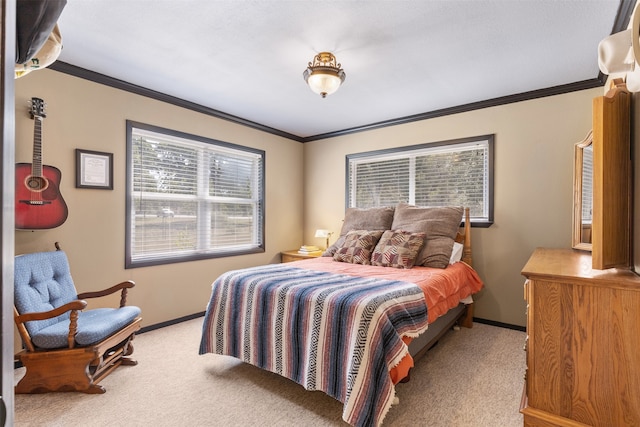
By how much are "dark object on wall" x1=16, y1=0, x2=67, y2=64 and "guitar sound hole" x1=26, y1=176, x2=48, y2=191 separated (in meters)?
2.41

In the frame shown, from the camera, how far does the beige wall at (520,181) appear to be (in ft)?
10.0

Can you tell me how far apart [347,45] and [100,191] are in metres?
2.54

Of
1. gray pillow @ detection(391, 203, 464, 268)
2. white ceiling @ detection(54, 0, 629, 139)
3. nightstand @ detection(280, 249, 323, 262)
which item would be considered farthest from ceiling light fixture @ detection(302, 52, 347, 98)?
nightstand @ detection(280, 249, 323, 262)

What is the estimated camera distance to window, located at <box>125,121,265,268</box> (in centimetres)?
321

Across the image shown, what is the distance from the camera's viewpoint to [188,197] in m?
3.65

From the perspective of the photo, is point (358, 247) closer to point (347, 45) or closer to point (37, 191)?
point (347, 45)

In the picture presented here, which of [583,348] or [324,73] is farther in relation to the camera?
[324,73]

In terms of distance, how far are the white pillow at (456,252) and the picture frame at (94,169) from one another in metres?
3.44

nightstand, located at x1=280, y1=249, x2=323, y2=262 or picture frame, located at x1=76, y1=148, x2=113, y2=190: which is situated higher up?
picture frame, located at x1=76, y1=148, x2=113, y2=190

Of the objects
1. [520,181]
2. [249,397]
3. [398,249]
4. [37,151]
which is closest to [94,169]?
[37,151]

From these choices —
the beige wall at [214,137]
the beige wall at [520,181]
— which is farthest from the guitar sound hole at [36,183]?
the beige wall at [520,181]

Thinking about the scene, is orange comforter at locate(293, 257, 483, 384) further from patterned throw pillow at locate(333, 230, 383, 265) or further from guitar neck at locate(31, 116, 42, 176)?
guitar neck at locate(31, 116, 42, 176)

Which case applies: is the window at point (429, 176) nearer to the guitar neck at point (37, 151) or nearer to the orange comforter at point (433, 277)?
the orange comforter at point (433, 277)

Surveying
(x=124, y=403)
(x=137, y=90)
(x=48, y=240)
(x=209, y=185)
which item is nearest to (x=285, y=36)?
(x=137, y=90)
